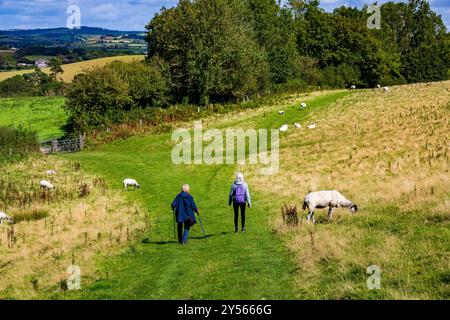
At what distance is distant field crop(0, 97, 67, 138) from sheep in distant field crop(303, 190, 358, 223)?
6106 cm

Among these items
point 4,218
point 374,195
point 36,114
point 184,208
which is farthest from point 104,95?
point 184,208

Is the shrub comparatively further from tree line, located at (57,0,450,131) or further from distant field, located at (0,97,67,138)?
distant field, located at (0,97,67,138)

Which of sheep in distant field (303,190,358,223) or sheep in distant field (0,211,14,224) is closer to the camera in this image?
sheep in distant field (303,190,358,223)

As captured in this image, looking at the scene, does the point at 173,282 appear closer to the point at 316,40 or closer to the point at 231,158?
the point at 231,158

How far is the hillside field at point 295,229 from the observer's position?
13.7 m

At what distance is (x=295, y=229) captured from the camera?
2000cm

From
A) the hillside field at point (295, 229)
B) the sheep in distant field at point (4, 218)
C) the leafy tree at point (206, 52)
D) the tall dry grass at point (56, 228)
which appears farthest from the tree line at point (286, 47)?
the sheep in distant field at point (4, 218)

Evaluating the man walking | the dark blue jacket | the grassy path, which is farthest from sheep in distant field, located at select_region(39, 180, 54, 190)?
the dark blue jacket

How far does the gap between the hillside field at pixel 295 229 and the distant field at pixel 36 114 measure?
34.6 meters

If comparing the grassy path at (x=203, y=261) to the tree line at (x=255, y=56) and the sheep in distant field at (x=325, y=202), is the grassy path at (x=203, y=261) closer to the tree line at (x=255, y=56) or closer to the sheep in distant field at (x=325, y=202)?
the sheep in distant field at (x=325, y=202)

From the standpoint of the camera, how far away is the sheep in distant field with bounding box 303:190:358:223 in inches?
842

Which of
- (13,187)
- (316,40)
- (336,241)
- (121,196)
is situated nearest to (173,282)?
(336,241)
